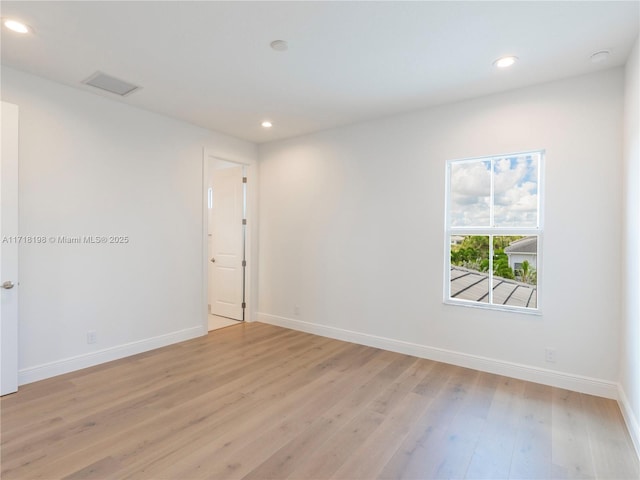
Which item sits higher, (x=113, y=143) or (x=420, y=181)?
(x=113, y=143)

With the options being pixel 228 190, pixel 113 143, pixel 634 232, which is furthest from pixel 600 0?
pixel 228 190

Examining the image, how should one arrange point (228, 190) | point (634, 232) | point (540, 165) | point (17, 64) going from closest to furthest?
point (634, 232) < point (17, 64) < point (540, 165) < point (228, 190)

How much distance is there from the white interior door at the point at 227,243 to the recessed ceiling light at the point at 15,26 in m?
3.02

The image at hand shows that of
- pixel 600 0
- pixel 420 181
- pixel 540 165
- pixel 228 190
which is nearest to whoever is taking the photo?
pixel 600 0

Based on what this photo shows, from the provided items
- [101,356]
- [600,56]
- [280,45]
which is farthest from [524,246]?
[101,356]

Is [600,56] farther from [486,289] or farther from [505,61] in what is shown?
[486,289]

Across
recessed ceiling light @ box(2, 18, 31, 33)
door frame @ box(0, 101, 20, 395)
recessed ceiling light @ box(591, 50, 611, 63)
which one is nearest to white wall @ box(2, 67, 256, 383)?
door frame @ box(0, 101, 20, 395)

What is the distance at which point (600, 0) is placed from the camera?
2.00 m

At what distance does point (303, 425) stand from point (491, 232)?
253 cm

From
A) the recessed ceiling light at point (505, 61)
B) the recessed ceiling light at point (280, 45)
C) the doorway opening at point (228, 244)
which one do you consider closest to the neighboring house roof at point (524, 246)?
the recessed ceiling light at point (505, 61)

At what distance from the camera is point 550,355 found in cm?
303

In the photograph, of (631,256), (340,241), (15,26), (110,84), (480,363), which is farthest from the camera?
(340,241)

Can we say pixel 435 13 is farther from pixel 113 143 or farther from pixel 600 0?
pixel 113 143

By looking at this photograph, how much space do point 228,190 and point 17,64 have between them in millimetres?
2869
